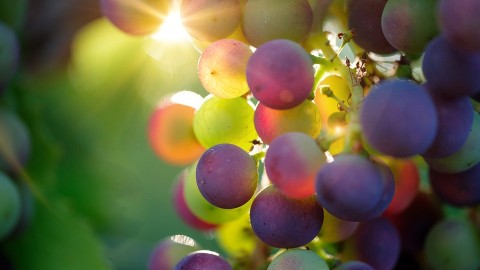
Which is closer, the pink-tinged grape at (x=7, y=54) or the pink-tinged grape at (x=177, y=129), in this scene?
the pink-tinged grape at (x=177, y=129)

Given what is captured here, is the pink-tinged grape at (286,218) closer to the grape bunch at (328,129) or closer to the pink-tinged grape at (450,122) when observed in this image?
the grape bunch at (328,129)

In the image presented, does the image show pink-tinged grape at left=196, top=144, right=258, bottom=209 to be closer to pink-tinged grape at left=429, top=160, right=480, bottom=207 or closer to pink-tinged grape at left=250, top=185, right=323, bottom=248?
pink-tinged grape at left=250, top=185, right=323, bottom=248

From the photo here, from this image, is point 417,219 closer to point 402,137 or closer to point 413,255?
point 413,255

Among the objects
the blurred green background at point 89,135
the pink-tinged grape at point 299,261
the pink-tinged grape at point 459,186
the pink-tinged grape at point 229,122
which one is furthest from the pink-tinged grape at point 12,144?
the pink-tinged grape at point 459,186

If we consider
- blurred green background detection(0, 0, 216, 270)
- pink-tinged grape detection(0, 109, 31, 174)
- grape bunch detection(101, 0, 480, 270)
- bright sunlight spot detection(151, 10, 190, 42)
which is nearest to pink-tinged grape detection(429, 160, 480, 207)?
grape bunch detection(101, 0, 480, 270)

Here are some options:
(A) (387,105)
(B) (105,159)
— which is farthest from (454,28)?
(B) (105,159)

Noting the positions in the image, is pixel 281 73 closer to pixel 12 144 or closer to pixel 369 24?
pixel 369 24

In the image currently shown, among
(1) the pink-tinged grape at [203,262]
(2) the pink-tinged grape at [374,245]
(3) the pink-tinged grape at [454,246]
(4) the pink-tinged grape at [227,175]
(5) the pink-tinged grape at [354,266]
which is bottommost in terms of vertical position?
(3) the pink-tinged grape at [454,246]
